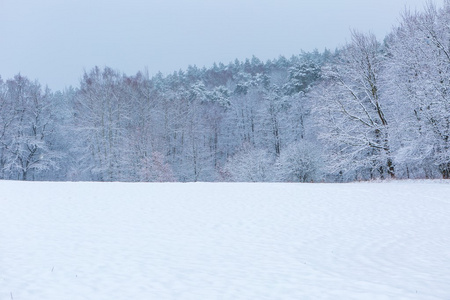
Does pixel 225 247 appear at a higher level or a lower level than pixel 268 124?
lower

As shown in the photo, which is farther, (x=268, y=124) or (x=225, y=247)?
(x=268, y=124)

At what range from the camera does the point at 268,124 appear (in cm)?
4688

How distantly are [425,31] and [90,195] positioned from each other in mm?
20852

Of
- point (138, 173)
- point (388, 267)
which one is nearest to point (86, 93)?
point (138, 173)

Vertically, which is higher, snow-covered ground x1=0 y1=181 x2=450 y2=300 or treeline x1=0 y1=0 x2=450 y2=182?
treeline x1=0 y1=0 x2=450 y2=182

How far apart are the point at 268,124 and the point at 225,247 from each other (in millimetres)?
40187

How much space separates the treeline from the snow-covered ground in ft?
19.9

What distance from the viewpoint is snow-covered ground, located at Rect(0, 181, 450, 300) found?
16.6 feet

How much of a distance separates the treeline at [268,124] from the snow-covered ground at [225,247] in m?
6.06

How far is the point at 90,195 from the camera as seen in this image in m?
15.2

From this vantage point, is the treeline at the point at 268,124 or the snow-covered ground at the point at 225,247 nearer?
the snow-covered ground at the point at 225,247

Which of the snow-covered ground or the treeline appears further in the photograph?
the treeline

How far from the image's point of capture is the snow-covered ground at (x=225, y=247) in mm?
5062

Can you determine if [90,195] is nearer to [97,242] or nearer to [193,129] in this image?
[97,242]
